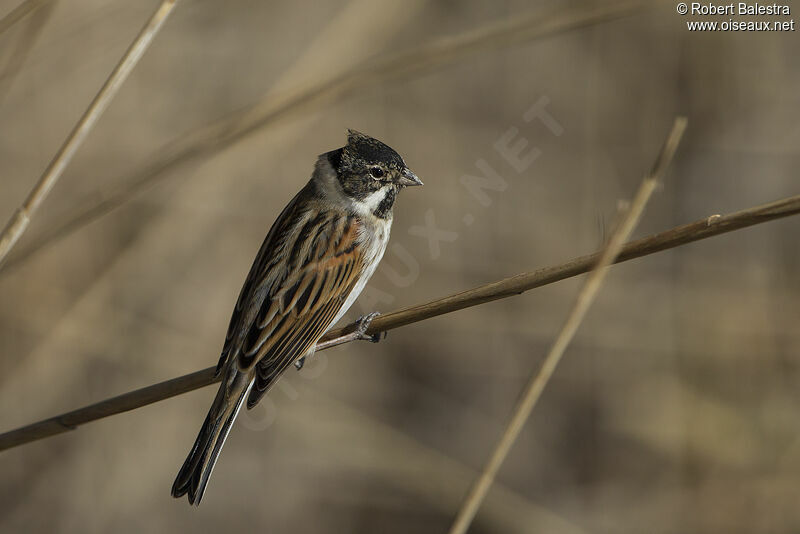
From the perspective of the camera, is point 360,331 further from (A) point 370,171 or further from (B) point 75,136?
(B) point 75,136

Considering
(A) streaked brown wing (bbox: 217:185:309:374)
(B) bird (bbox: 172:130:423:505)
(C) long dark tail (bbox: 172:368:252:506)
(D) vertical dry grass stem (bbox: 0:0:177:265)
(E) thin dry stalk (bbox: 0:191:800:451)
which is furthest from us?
(A) streaked brown wing (bbox: 217:185:309:374)

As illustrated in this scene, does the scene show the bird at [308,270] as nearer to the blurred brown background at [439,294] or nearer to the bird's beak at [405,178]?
the bird's beak at [405,178]

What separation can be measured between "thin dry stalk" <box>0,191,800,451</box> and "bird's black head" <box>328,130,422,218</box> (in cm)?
89

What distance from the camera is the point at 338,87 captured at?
104 inches

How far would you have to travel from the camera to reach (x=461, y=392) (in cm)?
698

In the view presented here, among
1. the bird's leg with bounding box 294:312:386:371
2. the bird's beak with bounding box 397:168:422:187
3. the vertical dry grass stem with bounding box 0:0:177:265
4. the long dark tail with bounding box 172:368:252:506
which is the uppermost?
the bird's beak with bounding box 397:168:422:187

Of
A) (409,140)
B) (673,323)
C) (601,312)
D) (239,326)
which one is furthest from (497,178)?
(239,326)

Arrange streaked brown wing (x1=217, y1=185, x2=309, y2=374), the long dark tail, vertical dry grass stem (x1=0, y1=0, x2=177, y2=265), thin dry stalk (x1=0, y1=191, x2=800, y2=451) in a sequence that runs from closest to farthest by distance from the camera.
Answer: thin dry stalk (x1=0, y1=191, x2=800, y2=451), vertical dry grass stem (x1=0, y1=0, x2=177, y2=265), the long dark tail, streaked brown wing (x1=217, y1=185, x2=309, y2=374)

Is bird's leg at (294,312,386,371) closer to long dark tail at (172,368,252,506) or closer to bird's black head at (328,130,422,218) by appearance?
long dark tail at (172,368,252,506)

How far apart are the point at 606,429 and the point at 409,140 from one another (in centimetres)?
284

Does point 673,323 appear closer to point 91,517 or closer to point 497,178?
point 497,178

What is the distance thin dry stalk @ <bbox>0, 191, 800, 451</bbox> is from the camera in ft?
6.32

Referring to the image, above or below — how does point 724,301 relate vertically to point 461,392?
above

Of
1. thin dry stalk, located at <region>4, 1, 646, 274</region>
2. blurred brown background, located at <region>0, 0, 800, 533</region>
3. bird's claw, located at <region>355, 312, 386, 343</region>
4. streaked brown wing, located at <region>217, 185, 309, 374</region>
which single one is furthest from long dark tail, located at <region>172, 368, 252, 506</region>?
blurred brown background, located at <region>0, 0, 800, 533</region>
